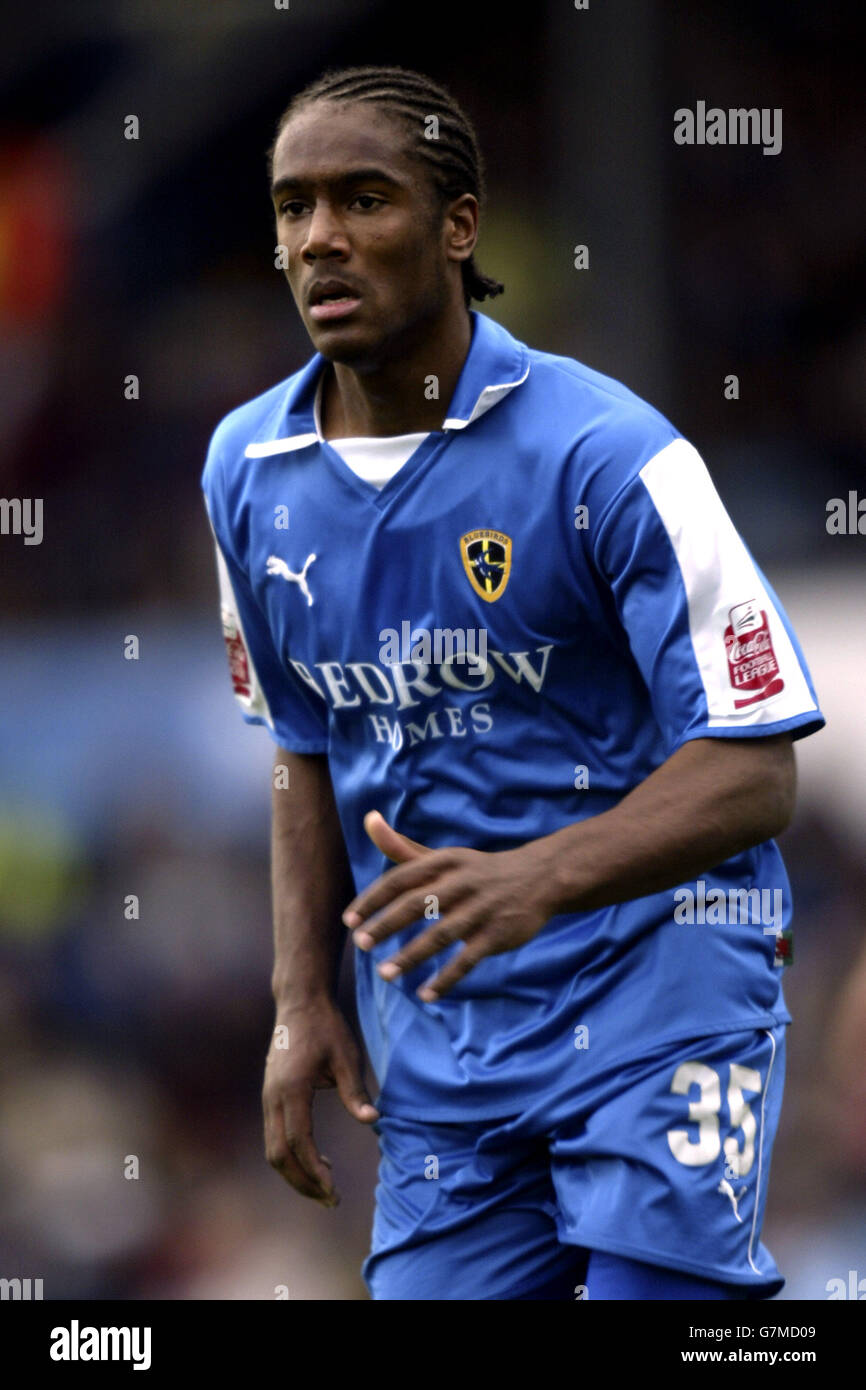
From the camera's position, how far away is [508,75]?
22.1 ft

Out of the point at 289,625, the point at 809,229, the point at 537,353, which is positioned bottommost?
the point at 289,625

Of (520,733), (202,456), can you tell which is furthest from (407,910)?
(202,456)

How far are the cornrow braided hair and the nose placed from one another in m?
0.15

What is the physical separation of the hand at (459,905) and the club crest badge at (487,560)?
39 centimetres

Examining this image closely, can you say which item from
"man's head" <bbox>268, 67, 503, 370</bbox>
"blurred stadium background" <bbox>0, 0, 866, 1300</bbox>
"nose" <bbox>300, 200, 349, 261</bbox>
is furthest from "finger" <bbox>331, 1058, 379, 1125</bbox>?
"blurred stadium background" <bbox>0, 0, 866, 1300</bbox>

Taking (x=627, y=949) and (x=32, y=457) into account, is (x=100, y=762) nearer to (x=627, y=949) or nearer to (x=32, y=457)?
(x=32, y=457)

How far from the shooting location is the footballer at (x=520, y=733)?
240cm

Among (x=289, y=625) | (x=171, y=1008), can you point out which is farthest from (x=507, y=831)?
(x=171, y=1008)

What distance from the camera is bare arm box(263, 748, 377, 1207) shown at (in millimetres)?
2742

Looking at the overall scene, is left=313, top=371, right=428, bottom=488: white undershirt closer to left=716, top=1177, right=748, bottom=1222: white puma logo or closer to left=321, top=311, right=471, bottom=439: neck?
left=321, top=311, right=471, bottom=439: neck

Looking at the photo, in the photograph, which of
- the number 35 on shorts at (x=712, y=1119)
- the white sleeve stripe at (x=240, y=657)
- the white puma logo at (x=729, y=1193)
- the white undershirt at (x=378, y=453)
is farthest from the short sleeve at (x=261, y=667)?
the white puma logo at (x=729, y=1193)

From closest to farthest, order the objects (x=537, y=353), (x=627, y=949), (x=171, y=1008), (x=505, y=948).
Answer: (x=505, y=948), (x=627, y=949), (x=537, y=353), (x=171, y=1008)

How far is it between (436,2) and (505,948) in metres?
5.16

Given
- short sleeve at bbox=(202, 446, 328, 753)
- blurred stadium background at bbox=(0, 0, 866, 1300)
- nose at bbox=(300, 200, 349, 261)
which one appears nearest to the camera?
nose at bbox=(300, 200, 349, 261)
